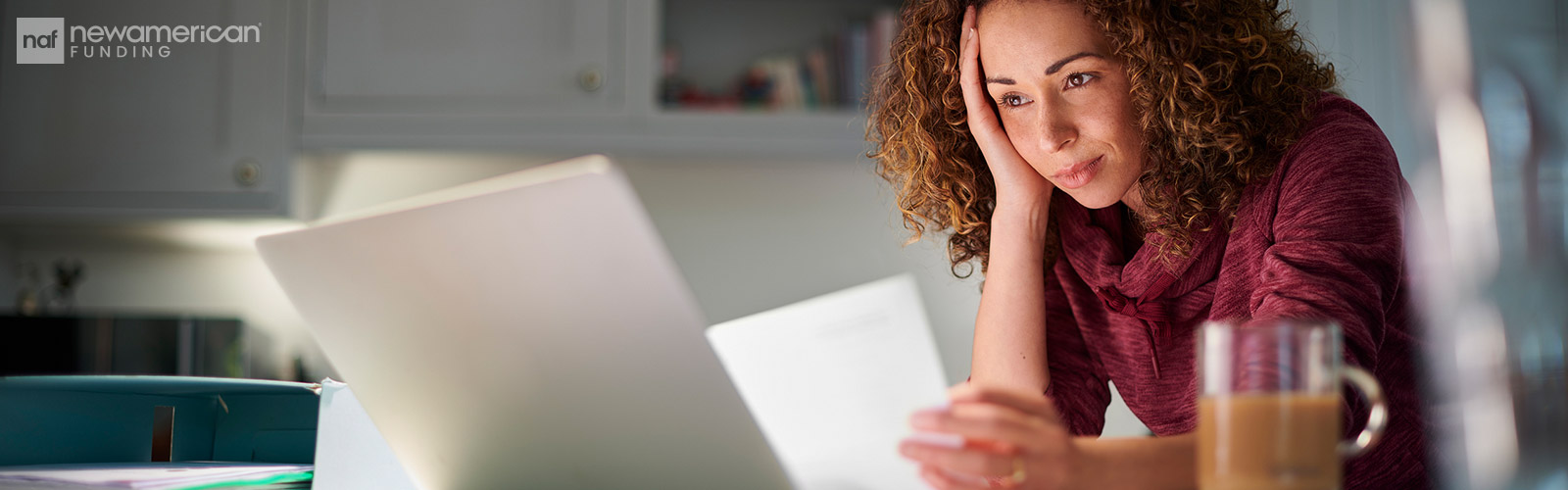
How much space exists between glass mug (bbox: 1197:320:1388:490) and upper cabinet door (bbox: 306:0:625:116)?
5.33 ft

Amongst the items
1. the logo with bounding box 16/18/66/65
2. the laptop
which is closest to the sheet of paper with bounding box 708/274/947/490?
the laptop

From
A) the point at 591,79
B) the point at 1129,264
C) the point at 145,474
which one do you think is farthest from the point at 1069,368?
the point at 591,79

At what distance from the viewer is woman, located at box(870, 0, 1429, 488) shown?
792 mm

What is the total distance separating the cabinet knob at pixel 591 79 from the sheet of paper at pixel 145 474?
1.21m

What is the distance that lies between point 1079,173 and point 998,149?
13 centimetres

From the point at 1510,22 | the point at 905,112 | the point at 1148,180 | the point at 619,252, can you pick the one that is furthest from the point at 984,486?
the point at 905,112

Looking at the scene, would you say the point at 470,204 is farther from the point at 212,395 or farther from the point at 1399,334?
the point at 1399,334

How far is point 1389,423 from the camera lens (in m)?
0.96

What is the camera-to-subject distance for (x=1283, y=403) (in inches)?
17.8

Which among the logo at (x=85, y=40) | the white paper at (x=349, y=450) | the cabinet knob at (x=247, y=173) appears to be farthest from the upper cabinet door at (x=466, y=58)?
the white paper at (x=349, y=450)

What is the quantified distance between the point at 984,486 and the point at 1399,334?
0.62 m

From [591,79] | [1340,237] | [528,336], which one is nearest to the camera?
[528,336]

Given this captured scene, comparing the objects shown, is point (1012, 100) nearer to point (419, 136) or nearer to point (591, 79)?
point (591, 79)

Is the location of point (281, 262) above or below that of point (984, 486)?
above
